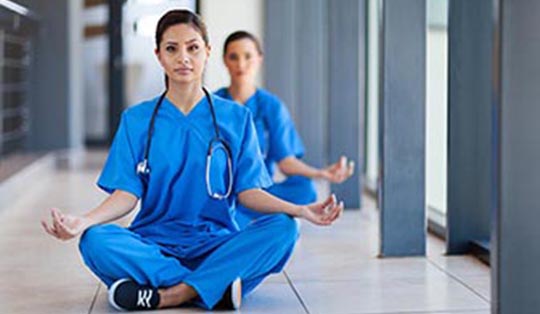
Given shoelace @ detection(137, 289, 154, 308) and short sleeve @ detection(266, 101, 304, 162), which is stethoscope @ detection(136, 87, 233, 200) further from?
short sleeve @ detection(266, 101, 304, 162)

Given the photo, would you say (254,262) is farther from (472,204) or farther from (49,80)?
(49,80)

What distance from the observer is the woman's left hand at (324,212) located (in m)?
2.72

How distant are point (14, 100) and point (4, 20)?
270cm

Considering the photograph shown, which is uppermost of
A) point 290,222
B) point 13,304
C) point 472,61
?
point 472,61

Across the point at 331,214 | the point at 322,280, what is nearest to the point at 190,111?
the point at 331,214

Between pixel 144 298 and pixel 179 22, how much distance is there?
0.83 m

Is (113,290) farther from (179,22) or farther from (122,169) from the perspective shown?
(179,22)

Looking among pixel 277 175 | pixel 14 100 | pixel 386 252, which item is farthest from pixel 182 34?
pixel 14 100

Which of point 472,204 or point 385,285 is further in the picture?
point 472,204

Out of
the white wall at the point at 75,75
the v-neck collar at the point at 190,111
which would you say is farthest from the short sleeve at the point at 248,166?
the white wall at the point at 75,75

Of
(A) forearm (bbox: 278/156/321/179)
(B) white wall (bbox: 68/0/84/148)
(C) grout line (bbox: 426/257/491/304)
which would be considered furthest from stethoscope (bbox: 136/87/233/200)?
(B) white wall (bbox: 68/0/84/148)

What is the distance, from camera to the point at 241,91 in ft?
13.9

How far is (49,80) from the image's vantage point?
806cm

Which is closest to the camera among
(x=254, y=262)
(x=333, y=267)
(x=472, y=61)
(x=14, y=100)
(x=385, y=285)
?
(x=254, y=262)
